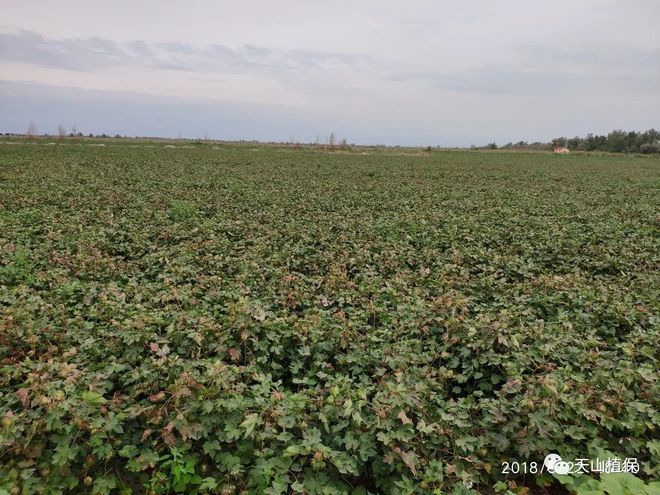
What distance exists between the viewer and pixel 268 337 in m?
4.44

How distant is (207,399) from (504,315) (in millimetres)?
3361

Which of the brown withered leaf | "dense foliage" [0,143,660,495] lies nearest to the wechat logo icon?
"dense foliage" [0,143,660,495]

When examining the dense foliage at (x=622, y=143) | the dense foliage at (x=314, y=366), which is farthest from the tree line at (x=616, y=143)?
the dense foliage at (x=314, y=366)

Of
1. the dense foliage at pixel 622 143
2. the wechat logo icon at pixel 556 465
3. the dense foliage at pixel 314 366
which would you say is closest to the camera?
the dense foliage at pixel 314 366

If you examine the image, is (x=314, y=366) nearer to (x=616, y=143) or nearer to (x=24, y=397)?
(x=24, y=397)

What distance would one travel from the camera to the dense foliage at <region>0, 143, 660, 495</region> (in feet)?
10.1

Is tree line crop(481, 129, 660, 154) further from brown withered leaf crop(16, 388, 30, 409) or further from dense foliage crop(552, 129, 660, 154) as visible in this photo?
brown withered leaf crop(16, 388, 30, 409)

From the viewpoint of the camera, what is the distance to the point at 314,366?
4.35m

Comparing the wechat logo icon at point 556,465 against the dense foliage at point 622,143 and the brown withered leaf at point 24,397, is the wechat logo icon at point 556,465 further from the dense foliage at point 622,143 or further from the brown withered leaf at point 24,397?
the dense foliage at point 622,143

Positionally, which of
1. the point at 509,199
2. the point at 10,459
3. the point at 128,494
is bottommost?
the point at 128,494

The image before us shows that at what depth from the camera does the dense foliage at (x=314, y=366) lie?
307cm

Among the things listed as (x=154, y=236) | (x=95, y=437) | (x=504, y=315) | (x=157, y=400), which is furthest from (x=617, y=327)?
(x=154, y=236)

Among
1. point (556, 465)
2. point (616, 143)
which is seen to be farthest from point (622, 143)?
point (556, 465)

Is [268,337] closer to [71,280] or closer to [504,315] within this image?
[504,315]
